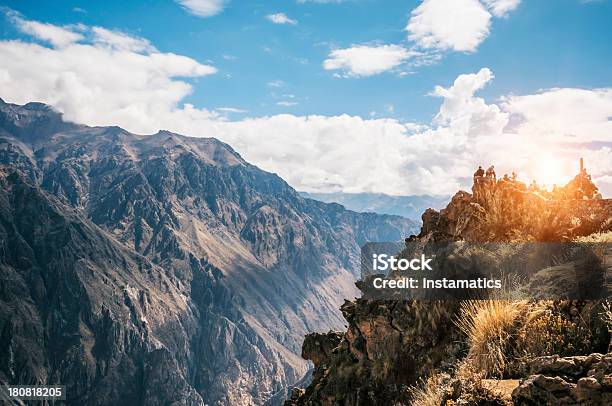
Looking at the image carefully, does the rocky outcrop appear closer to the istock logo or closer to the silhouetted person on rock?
the istock logo

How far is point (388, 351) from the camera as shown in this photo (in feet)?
60.3

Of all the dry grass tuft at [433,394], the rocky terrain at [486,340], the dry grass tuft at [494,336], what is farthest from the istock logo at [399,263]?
the dry grass tuft at [433,394]

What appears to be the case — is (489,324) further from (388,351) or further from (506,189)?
(506,189)

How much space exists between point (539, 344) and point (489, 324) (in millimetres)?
954

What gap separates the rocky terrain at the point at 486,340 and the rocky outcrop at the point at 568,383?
0.01 metres

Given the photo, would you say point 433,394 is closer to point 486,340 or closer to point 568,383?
point 486,340

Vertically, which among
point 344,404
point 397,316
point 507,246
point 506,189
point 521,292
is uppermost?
point 506,189

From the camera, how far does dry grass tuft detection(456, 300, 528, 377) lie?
9.27 m

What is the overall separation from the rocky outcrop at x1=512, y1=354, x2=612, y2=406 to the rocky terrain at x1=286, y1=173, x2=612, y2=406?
1 cm

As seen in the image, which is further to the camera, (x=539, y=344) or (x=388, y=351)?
(x=388, y=351)

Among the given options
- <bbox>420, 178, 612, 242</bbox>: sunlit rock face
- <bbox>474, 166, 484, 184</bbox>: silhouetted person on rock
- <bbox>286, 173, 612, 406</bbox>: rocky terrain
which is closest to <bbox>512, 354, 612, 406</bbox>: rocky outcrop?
<bbox>286, 173, 612, 406</bbox>: rocky terrain

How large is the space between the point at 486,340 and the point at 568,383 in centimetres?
254

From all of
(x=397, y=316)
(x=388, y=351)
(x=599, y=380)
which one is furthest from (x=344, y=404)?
(x=599, y=380)

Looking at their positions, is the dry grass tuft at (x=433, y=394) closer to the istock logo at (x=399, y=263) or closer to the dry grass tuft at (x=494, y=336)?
the dry grass tuft at (x=494, y=336)
